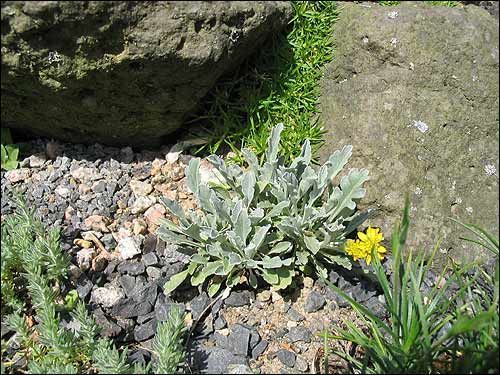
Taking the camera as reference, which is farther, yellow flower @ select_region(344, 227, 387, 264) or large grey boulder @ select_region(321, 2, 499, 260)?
large grey boulder @ select_region(321, 2, 499, 260)

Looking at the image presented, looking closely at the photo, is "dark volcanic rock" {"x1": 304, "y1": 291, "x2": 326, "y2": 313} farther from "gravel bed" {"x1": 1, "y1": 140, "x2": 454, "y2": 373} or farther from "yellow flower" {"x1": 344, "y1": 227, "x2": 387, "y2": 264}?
"yellow flower" {"x1": 344, "y1": 227, "x2": 387, "y2": 264}

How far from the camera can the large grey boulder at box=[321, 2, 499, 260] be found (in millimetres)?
3484

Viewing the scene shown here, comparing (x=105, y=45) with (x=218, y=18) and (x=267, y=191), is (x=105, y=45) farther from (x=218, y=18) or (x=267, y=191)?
(x=267, y=191)

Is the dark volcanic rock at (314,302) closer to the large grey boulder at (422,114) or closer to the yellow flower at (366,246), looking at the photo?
the yellow flower at (366,246)

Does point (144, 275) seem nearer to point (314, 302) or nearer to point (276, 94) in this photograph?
point (314, 302)

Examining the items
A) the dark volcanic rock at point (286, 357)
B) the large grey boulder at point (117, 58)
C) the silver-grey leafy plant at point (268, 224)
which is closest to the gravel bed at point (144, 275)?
the dark volcanic rock at point (286, 357)

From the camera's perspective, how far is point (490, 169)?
362 centimetres

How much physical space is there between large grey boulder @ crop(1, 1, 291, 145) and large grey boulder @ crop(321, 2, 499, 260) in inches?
26.4

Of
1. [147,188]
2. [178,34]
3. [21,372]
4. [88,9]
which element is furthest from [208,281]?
[88,9]

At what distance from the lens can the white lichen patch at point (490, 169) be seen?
362 cm

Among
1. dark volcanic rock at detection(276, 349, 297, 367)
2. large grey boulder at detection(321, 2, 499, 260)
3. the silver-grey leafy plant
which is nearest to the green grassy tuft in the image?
large grey boulder at detection(321, 2, 499, 260)

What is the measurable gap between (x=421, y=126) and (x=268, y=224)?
4.04 feet

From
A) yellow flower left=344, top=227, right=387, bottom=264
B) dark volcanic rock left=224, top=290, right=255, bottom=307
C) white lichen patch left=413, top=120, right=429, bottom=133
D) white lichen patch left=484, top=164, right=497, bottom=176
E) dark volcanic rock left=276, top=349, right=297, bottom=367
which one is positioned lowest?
dark volcanic rock left=276, top=349, right=297, bottom=367

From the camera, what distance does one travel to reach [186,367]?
2.76 metres
